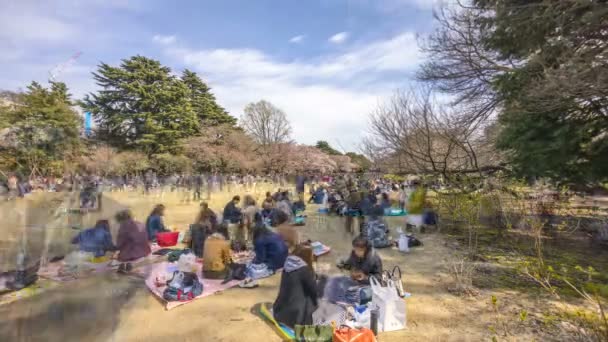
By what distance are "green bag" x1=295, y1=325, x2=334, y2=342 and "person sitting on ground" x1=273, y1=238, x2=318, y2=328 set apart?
0.28 metres

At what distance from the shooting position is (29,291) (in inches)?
168

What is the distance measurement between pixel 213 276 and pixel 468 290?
399cm

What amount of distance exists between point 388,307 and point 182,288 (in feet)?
9.24

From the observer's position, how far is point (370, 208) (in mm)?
8812

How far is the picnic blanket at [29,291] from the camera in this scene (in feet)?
13.3

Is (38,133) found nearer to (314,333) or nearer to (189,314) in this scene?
(189,314)

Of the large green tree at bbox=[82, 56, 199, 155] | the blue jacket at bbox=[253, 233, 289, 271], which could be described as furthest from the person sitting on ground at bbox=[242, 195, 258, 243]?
the large green tree at bbox=[82, 56, 199, 155]

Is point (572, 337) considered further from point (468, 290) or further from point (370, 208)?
point (370, 208)

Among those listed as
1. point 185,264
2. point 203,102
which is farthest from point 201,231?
point 203,102

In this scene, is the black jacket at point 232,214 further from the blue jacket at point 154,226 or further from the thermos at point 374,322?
the thermos at point 374,322

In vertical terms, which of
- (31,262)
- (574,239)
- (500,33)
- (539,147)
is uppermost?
(500,33)

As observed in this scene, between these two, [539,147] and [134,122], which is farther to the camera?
[134,122]

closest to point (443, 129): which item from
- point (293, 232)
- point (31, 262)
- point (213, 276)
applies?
point (293, 232)

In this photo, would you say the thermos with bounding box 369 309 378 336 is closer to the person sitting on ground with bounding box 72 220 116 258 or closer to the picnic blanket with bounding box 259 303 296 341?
the picnic blanket with bounding box 259 303 296 341
